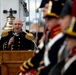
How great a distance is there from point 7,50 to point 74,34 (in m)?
3.45

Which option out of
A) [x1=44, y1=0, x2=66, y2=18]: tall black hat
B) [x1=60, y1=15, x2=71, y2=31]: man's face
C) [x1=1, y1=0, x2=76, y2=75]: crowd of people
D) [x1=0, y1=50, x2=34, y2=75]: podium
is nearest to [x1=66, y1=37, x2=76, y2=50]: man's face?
[x1=1, y1=0, x2=76, y2=75]: crowd of people

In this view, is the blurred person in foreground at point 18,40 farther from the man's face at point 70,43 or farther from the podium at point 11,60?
the man's face at point 70,43

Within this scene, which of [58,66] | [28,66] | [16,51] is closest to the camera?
→ [58,66]

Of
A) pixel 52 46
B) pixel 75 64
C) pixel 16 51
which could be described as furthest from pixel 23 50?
pixel 75 64

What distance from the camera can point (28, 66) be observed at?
112 inches

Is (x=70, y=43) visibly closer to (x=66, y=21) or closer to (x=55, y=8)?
(x=66, y=21)

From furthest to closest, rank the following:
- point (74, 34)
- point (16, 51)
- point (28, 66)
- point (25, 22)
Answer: point (25, 22)
point (16, 51)
point (28, 66)
point (74, 34)

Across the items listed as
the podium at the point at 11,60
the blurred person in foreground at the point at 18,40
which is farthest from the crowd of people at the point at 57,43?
the blurred person in foreground at the point at 18,40

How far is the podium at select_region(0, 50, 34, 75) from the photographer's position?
16.8 ft

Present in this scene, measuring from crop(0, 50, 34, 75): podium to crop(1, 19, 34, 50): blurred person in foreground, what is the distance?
0.56 feet

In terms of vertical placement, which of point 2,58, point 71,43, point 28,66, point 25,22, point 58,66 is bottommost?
point 25,22

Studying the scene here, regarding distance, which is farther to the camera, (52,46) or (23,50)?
(23,50)

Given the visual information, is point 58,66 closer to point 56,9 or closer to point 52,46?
point 52,46

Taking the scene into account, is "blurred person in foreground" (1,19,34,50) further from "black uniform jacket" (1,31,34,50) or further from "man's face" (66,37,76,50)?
"man's face" (66,37,76,50)
